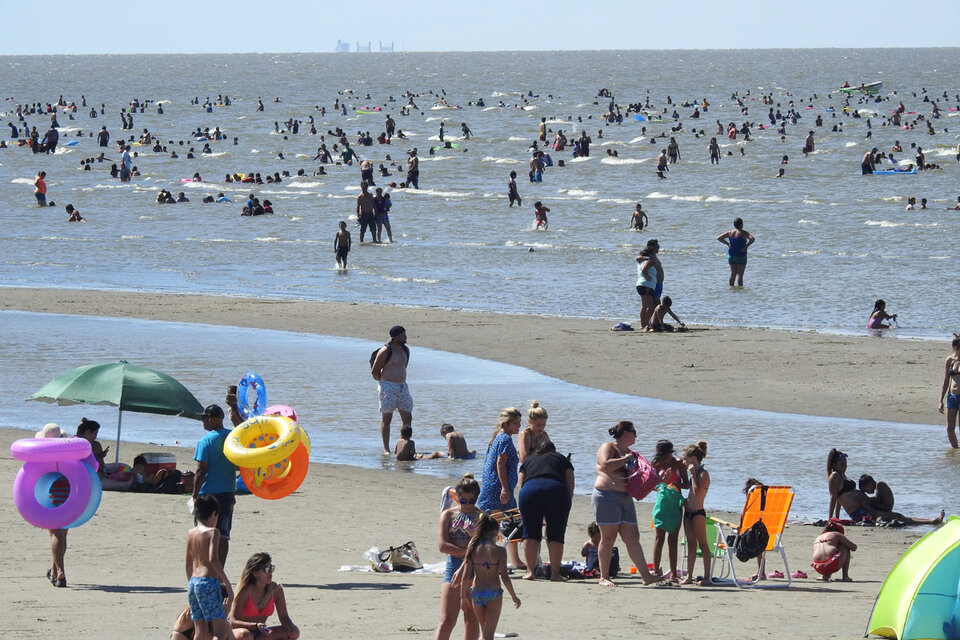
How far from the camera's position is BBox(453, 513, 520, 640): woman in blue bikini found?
697 cm

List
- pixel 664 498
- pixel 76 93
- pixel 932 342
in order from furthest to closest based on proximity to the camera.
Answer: pixel 76 93
pixel 932 342
pixel 664 498

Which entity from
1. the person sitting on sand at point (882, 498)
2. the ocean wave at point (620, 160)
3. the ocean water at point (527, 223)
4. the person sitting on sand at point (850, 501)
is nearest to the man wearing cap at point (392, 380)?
the person sitting on sand at point (850, 501)

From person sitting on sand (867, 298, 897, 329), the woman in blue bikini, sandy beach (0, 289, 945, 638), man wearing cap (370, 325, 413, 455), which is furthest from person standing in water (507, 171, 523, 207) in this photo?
the woman in blue bikini

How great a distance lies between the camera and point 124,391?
38.1 ft

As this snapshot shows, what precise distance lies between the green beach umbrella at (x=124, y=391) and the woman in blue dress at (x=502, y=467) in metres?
3.17

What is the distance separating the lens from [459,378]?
58.2 feet

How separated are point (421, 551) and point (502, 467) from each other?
1171 mm

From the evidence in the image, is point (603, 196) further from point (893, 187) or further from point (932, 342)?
point (932, 342)

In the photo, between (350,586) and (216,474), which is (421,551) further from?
(216,474)

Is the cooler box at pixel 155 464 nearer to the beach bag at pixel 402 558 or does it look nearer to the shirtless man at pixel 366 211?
the beach bag at pixel 402 558

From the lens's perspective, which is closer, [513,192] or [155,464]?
[155,464]

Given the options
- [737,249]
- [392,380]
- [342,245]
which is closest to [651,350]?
[392,380]

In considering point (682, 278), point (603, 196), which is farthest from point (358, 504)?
point (603, 196)

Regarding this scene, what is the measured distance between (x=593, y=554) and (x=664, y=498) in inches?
29.0
